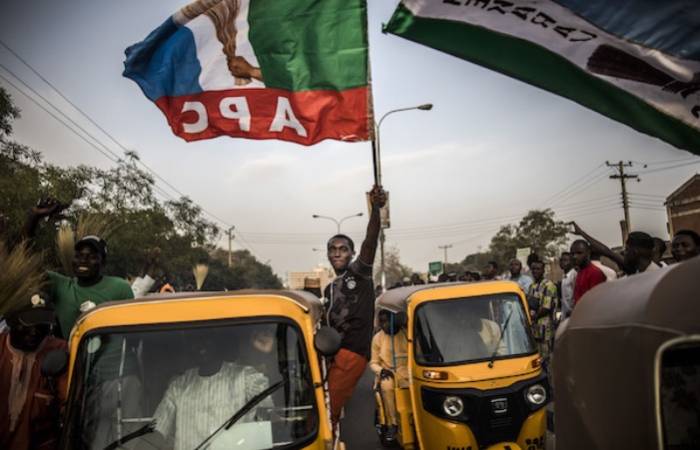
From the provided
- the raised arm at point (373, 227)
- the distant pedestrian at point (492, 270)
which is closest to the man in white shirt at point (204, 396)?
the raised arm at point (373, 227)

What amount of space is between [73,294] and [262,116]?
2231 mm

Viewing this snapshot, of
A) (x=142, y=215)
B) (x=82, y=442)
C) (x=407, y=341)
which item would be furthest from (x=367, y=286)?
(x=142, y=215)

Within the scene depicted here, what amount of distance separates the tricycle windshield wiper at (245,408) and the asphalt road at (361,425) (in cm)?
395

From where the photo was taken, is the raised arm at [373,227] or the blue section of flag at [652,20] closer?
the blue section of flag at [652,20]

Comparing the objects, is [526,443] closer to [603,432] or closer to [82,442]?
[603,432]

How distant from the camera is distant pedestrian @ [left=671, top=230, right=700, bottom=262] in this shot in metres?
5.63

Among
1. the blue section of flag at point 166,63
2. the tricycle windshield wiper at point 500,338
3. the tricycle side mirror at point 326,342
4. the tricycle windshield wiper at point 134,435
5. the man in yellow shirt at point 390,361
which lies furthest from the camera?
the man in yellow shirt at point 390,361

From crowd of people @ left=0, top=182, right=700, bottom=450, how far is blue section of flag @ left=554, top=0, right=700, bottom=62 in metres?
2.29

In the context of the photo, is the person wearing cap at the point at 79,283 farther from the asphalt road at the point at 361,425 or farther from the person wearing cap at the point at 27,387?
the asphalt road at the point at 361,425

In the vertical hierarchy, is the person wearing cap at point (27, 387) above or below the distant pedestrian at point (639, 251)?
below

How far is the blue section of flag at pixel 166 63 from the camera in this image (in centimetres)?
528

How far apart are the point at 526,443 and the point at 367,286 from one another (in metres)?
2.07

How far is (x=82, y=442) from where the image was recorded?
120 inches

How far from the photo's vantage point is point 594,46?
2.97 m
